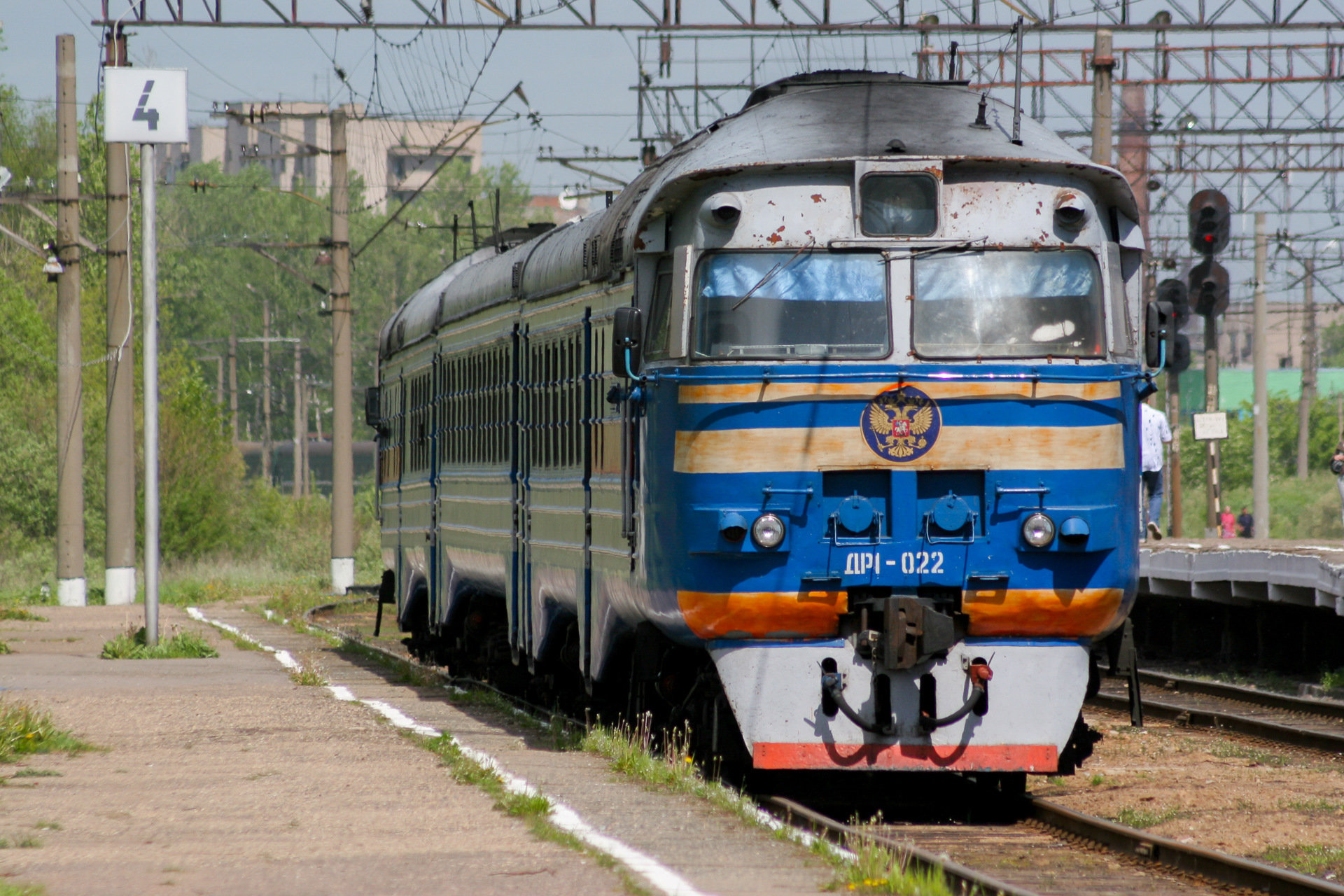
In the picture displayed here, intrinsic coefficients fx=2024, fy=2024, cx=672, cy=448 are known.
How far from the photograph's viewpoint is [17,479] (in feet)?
159

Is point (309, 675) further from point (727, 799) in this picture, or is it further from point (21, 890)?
point (21, 890)

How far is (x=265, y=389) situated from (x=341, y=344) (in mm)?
49116

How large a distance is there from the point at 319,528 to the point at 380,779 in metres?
44.7

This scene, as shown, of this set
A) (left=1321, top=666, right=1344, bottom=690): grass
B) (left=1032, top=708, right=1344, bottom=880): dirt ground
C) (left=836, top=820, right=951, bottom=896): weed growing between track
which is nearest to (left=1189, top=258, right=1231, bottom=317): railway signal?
(left=1321, top=666, right=1344, bottom=690): grass

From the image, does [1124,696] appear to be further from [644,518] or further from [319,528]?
[319,528]

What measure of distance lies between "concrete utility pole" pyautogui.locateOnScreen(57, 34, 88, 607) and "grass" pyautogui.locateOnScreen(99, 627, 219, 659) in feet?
40.9

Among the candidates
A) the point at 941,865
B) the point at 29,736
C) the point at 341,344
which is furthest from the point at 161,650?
the point at 341,344

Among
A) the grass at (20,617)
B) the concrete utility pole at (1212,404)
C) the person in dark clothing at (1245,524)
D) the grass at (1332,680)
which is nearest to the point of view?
the grass at (1332,680)

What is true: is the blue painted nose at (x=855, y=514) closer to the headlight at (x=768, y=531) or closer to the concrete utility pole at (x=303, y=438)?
the headlight at (x=768, y=531)

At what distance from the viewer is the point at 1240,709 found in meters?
15.8

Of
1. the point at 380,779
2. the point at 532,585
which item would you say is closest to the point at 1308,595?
the point at 532,585

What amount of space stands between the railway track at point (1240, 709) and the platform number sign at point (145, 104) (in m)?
9.85

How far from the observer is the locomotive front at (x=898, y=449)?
31.5 ft

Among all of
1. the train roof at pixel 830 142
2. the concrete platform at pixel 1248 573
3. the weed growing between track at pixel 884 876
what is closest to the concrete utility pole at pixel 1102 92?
the concrete platform at pixel 1248 573
